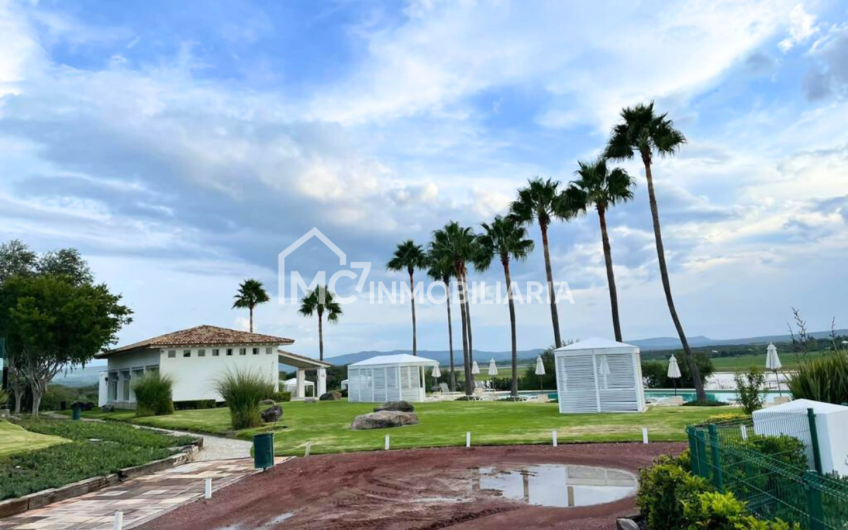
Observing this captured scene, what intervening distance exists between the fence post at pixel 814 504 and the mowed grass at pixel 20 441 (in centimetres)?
1615

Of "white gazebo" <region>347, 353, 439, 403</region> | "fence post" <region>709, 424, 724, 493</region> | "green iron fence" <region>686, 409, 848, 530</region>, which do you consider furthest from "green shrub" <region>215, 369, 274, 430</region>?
"fence post" <region>709, 424, 724, 493</region>

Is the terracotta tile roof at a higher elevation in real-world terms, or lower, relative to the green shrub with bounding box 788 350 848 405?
higher

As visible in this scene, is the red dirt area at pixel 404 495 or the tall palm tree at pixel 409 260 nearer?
the red dirt area at pixel 404 495

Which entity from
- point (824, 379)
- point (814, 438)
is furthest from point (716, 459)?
point (824, 379)

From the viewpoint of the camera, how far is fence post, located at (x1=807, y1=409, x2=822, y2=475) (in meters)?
6.69

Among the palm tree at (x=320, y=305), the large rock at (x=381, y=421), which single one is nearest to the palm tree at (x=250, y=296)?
the palm tree at (x=320, y=305)

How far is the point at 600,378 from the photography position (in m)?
22.7

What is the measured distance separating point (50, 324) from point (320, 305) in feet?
93.7

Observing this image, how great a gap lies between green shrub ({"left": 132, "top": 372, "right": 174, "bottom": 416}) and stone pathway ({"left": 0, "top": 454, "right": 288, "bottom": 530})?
18419 millimetres

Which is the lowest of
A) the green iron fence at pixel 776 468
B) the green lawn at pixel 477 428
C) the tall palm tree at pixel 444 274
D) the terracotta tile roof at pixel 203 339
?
the green lawn at pixel 477 428

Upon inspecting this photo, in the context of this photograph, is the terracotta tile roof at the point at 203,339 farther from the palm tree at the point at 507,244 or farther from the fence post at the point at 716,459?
the fence post at the point at 716,459

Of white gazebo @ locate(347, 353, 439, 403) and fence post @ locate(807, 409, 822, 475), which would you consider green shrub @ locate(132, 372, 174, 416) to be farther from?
fence post @ locate(807, 409, 822, 475)

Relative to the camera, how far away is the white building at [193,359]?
121 ft

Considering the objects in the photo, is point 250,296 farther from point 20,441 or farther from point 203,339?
point 20,441
